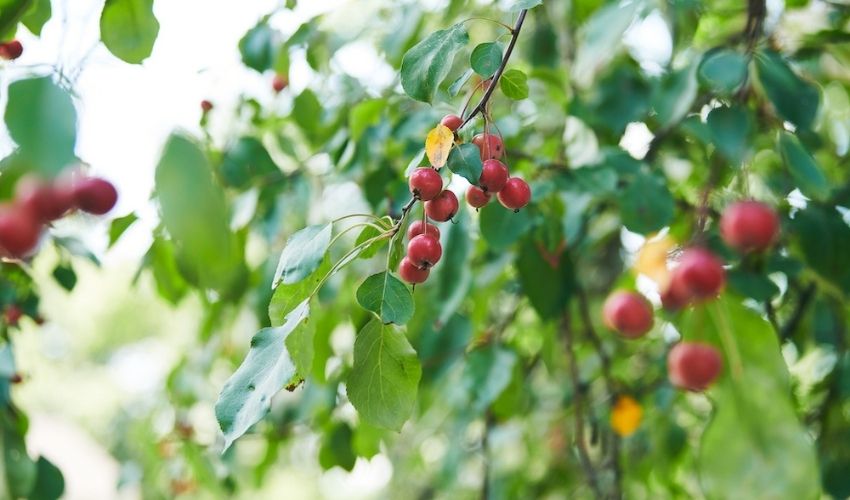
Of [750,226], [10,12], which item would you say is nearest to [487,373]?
[750,226]

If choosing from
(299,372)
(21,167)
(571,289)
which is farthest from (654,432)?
(21,167)

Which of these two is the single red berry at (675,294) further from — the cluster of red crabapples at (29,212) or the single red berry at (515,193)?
the cluster of red crabapples at (29,212)

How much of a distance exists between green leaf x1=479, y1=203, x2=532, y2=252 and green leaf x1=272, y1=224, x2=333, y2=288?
0.38 m

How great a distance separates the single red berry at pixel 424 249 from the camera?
737 mm

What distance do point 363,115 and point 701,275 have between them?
79 cm

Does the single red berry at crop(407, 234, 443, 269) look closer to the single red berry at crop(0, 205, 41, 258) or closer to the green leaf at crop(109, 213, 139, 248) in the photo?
the single red berry at crop(0, 205, 41, 258)

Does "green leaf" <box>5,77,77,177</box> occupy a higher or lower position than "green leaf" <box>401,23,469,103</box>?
higher

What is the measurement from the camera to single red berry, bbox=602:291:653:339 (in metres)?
0.65

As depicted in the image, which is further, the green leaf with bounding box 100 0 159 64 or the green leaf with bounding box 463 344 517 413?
the green leaf with bounding box 463 344 517 413

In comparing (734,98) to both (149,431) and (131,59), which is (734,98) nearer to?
(131,59)

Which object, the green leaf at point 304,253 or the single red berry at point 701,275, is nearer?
the single red berry at point 701,275

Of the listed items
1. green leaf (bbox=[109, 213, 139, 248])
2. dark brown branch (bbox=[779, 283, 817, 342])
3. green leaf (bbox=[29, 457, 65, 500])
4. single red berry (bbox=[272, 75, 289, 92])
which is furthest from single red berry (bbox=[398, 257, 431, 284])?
dark brown branch (bbox=[779, 283, 817, 342])

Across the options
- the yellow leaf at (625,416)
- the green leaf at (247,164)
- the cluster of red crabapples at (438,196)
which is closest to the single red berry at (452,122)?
the cluster of red crabapples at (438,196)

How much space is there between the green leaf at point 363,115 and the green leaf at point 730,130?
54 cm
